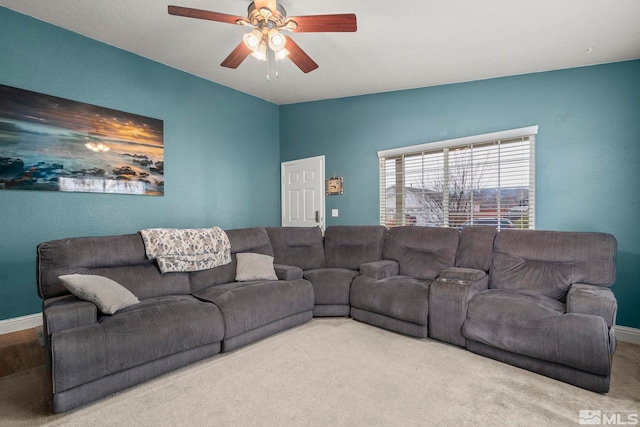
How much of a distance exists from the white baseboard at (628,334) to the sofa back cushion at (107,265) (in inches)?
163

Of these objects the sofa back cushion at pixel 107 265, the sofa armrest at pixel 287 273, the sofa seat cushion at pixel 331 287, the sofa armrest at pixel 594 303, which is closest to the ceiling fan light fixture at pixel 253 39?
the sofa back cushion at pixel 107 265

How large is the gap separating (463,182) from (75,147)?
4502 mm

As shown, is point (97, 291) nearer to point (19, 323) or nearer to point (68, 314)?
point (68, 314)

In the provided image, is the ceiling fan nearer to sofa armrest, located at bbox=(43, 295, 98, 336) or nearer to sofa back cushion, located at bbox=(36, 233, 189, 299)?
sofa back cushion, located at bbox=(36, 233, 189, 299)

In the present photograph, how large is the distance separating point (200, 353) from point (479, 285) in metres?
2.45

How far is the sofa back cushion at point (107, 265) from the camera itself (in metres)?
2.33

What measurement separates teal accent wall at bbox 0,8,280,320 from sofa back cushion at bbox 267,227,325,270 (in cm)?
128

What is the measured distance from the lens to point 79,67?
3422 millimetres

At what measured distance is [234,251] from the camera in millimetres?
3482

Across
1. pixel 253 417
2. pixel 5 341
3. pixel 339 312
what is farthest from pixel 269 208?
pixel 253 417

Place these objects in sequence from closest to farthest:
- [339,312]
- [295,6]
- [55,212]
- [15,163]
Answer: [295,6] → [15,163] → [55,212] → [339,312]

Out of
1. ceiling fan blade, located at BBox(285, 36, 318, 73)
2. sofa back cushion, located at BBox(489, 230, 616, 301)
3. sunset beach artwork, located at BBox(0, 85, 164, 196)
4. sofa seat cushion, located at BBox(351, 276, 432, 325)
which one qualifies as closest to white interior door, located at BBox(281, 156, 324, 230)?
sofa seat cushion, located at BBox(351, 276, 432, 325)

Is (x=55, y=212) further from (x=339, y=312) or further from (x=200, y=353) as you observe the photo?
(x=339, y=312)

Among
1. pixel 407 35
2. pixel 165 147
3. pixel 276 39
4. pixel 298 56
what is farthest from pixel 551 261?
pixel 165 147
